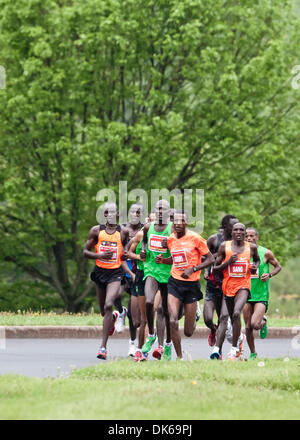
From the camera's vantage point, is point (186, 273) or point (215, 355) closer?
point (186, 273)

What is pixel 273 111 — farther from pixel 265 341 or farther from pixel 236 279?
pixel 236 279

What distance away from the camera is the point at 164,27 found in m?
23.5

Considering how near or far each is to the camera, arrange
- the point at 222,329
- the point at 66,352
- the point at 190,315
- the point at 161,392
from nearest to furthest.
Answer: the point at 161,392
the point at 190,315
the point at 222,329
the point at 66,352

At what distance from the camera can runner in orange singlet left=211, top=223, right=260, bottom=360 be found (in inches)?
463

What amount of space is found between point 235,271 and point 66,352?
3554 millimetres

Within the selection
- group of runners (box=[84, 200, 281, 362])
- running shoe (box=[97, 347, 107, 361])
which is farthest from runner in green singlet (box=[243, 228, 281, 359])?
running shoe (box=[97, 347, 107, 361])

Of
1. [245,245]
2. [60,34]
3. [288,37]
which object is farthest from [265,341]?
[288,37]

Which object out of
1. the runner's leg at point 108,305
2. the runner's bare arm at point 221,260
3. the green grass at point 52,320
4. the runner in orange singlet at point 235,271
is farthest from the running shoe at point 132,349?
the green grass at point 52,320

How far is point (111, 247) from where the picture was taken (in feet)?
39.8

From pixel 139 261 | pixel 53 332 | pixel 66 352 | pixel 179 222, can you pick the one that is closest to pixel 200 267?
pixel 179 222

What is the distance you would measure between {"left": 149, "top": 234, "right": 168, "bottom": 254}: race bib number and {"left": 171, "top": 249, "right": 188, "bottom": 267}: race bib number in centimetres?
25

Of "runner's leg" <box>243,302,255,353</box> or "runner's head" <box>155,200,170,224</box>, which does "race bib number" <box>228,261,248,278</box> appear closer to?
"runner's leg" <box>243,302,255,353</box>

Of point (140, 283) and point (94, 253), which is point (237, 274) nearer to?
point (140, 283)

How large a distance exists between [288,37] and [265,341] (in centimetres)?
1102
